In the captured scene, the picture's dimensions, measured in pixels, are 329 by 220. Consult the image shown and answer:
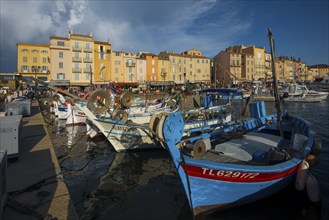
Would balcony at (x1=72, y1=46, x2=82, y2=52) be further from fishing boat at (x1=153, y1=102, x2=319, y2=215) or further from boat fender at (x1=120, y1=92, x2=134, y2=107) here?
fishing boat at (x1=153, y1=102, x2=319, y2=215)

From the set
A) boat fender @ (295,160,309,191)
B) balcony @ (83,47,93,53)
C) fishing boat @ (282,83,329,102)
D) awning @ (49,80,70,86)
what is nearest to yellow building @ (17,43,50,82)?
awning @ (49,80,70,86)

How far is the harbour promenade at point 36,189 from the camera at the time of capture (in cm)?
487

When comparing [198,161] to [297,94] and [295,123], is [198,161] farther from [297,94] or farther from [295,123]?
[297,94]

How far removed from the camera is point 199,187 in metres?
6.21

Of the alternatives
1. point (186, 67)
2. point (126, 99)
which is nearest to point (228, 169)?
point (126, 99)

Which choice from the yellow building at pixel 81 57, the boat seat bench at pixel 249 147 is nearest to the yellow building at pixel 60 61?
the yellow building at pixel 81 57

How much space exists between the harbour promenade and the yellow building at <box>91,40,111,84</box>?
49.2 m

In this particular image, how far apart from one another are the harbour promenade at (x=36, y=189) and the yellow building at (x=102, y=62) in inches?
1936

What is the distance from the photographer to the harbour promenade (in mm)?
4871

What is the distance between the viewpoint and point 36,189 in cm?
597

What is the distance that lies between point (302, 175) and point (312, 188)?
0.62 meters

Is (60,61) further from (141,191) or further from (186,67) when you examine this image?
(141,191)

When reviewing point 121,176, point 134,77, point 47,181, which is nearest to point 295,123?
point 121,176

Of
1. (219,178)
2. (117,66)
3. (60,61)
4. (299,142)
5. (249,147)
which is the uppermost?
(60,61)
